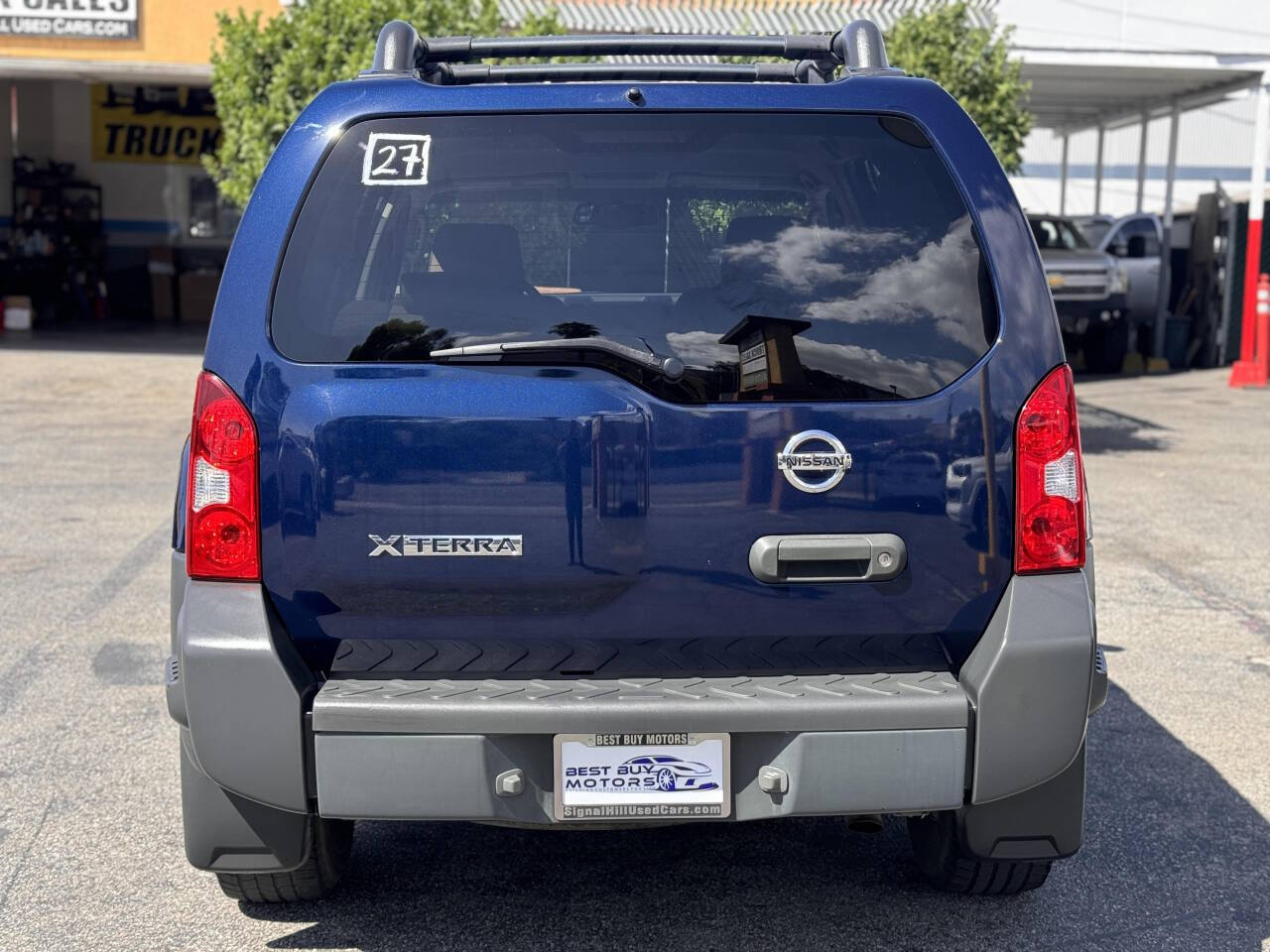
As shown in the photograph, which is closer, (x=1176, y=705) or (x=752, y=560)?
(x=752, y=560)

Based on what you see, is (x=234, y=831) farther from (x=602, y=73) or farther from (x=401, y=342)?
(x=602, y=73)

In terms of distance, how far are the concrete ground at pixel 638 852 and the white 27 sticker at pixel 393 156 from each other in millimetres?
1784

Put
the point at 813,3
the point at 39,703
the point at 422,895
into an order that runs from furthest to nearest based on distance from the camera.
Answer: the point at 813,3, the point at 39,703, the point at 422,895

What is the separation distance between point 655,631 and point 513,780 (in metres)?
0.42

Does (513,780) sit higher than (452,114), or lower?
lower

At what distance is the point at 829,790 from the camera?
2.96 meters

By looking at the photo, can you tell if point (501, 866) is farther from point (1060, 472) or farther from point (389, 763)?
point (1060, 472)

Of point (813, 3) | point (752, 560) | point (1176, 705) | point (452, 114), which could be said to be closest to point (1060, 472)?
point (752, 560)

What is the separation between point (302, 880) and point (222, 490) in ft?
3.66

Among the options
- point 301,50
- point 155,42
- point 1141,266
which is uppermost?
point 155,42

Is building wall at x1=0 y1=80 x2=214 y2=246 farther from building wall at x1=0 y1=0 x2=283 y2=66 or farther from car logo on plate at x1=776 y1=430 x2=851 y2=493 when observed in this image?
car logo on plate at x1=776 y1=430 x2=851 y2=493

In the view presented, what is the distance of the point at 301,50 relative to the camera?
11.0m

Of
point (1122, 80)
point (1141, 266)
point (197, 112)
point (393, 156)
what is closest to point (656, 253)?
point (393, 156)

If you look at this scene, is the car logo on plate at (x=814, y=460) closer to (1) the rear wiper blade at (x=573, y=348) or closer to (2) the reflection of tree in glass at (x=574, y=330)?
(1) the rear wiper blade at (x=573, y=348)
